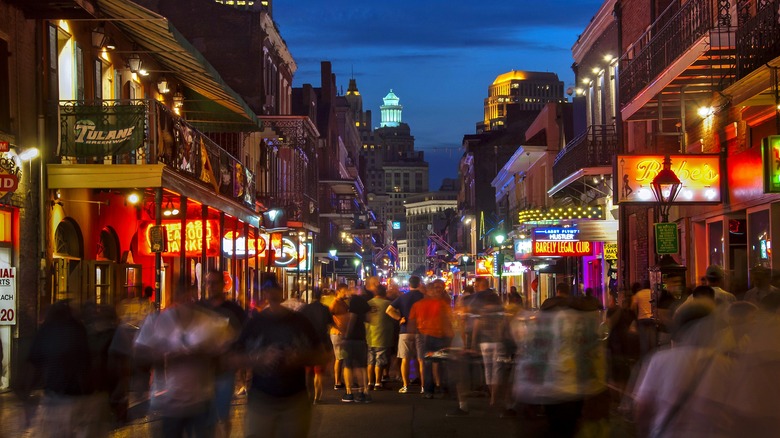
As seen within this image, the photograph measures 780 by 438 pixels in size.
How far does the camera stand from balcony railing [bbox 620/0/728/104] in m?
18.3

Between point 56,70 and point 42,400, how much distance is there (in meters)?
11.5

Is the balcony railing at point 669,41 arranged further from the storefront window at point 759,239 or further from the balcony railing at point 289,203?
the balcony railing at point 289,203

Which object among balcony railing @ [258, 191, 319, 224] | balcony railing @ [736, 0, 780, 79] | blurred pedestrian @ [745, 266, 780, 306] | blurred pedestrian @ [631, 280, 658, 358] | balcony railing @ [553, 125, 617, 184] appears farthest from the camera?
balcony railing @ [258, 191, 319, 224]

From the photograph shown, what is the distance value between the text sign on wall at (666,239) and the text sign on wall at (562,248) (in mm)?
12743

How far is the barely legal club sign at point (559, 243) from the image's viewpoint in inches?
1305

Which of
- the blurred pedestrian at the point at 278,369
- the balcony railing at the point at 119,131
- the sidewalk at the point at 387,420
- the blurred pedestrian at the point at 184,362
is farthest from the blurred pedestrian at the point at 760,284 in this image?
the balcony railing at the point at 119,131

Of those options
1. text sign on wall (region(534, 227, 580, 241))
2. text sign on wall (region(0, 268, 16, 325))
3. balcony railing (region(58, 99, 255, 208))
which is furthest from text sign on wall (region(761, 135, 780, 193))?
text sign on wall (region(534, 227, 580, 241))

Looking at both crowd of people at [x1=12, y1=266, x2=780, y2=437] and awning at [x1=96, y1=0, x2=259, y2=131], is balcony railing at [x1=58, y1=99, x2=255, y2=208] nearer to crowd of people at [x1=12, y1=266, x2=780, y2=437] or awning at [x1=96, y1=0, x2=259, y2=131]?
awning at [x1=96, y1=0, x2=259, y2=131]

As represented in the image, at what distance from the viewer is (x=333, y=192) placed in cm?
7112

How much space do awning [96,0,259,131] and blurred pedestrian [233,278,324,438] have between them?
32.1 feet

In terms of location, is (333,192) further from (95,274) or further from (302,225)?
(95,274)

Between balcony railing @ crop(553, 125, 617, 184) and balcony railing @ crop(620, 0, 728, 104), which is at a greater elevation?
balcony railing @ crop(620, 0, 728, 104)

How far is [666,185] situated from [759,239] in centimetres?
178

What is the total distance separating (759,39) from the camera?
49.2 ft
